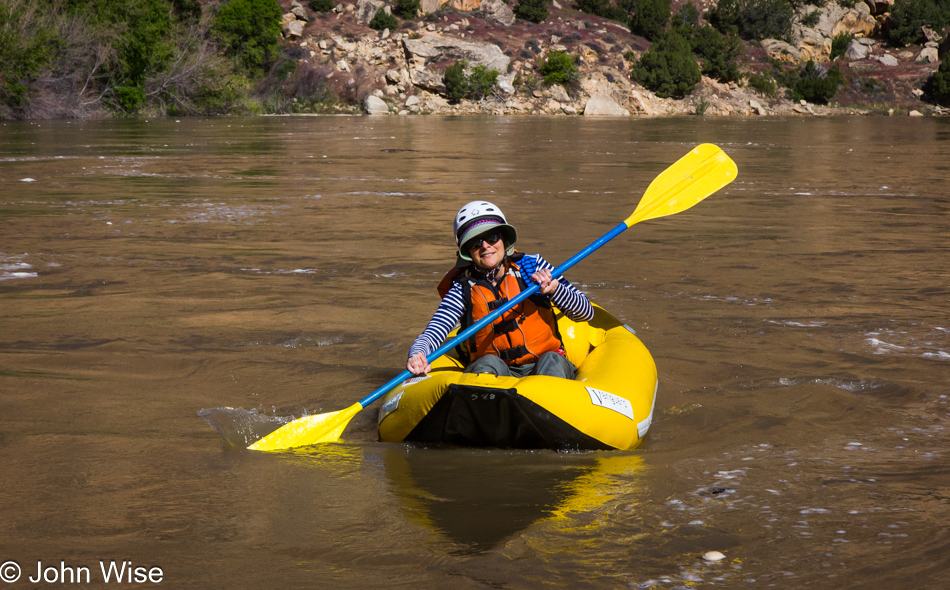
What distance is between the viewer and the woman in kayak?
11.6ft

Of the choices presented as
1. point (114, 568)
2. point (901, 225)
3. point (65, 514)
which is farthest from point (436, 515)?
point (901, 225)

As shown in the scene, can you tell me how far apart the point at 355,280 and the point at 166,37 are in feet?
115

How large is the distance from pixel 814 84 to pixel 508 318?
5208cm

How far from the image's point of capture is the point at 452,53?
49000mm

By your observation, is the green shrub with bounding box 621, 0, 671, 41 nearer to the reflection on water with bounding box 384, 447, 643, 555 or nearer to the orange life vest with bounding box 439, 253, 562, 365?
the orange life vest with bounding box 439, 253, 562, 365

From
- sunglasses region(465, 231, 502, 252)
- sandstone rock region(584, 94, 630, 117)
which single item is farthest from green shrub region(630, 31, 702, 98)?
sunglasses region(465, 231, 502, 252)

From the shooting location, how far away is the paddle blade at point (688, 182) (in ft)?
16.4

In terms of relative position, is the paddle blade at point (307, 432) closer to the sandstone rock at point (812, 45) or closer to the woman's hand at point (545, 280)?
the woman's hand at point (545, 280)

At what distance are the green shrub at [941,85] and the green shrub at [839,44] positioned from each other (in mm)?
7699

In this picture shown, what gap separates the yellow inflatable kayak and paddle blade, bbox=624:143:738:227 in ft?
5.61

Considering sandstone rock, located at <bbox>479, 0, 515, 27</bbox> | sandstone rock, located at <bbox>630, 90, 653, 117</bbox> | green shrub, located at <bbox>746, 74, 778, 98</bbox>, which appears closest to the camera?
sandstone rock, located at <bbox>630, 90, 653, 117</bbox>

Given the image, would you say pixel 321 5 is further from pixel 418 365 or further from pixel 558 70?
pixel 418 365

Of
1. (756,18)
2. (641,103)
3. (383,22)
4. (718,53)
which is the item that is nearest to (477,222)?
(641,103)

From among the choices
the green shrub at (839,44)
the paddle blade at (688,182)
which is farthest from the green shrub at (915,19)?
the paddle blade at (688,182)
